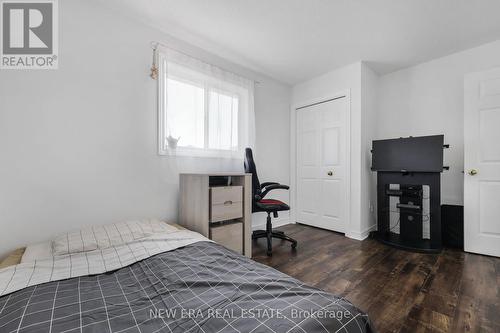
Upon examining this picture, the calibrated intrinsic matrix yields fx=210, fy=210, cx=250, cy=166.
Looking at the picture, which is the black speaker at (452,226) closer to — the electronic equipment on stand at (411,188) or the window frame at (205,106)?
the electronic equipment on stand at (411,188)

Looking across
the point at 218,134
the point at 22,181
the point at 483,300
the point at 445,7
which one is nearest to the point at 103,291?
the point at 22,181

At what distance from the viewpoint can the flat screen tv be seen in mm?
2453

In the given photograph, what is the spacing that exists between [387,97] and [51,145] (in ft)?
13.6

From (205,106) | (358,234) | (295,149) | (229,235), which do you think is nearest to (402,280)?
(358,234)

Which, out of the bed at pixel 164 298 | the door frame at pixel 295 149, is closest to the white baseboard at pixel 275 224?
the door frame at pixel 295 149

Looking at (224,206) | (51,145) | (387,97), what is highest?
(387,97)

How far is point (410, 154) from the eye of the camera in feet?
8.66

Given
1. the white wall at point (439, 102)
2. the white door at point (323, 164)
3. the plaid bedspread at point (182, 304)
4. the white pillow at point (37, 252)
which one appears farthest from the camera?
the white door at point (323, 164)

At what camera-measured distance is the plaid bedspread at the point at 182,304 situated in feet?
2.11

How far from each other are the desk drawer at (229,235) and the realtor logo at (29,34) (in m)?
1.87

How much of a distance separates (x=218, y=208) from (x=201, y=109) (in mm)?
1235

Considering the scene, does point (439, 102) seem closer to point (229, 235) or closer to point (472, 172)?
point (472, 172)

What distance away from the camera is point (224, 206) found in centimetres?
195

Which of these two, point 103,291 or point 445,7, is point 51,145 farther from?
point 445,7
